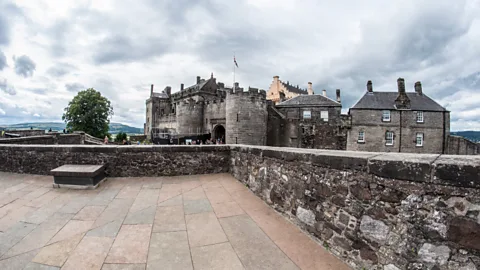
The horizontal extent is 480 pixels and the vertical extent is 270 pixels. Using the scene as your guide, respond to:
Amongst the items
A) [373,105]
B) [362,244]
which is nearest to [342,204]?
[362,244]

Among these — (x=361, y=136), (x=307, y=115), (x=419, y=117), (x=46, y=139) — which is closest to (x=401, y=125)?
(x=419, y=117)

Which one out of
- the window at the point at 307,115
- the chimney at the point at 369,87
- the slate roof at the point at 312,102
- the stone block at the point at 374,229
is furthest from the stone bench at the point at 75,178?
the chimney at the point at 369,87

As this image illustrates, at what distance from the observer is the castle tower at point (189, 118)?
27500 millimetres

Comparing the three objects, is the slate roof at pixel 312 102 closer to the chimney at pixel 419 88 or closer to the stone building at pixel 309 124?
the stone building at pixel 309 124

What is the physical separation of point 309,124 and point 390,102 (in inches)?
430

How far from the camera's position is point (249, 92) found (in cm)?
2084

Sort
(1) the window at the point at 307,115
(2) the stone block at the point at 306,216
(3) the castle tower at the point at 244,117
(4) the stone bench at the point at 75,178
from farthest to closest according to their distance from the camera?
(1) the window at the point at 307,115 → (3) the castle tower at the point at 244,117 → (4) the stone bench at the point at 75,178 → (2) the stone block at the point at 306,216

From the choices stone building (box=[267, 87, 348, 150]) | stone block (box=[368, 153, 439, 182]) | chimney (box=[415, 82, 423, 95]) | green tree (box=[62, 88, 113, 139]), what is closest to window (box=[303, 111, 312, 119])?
stone building (box=[267, 87, 348, 150])

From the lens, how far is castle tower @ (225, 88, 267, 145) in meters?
20.6

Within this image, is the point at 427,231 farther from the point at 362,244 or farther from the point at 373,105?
the point at 373,105

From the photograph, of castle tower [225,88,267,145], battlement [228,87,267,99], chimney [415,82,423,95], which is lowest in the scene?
castle tower [225,88,267,145]

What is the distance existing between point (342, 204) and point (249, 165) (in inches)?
113

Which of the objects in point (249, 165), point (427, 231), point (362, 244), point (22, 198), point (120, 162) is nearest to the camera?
point (427, 231)

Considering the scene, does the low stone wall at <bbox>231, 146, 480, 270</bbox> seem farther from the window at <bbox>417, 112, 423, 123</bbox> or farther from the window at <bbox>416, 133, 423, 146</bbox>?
the window at <bbox>416, 133, 423, 146</bbox>
